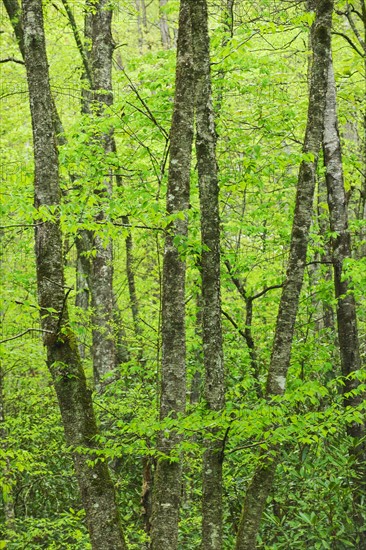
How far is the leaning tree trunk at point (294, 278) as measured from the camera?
607 centimetres

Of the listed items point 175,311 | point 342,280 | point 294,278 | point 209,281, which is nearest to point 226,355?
point 342,280

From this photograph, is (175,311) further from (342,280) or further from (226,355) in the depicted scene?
(226,355)

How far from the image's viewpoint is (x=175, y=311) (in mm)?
5574

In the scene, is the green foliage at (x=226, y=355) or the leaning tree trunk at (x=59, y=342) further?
the green foliage at (x=226, y=355)

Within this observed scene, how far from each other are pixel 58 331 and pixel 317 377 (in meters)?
5.68

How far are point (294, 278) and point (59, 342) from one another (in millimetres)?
2479

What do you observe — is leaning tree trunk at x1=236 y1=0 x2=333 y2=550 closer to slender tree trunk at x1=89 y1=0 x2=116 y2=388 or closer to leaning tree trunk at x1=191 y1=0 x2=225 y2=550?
leaning tree trunk at x1=191 y1=0 x2=225 y2=550

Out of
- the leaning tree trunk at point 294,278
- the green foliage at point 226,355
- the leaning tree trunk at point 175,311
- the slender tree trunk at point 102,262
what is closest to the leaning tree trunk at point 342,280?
the green foliage at point 226,355

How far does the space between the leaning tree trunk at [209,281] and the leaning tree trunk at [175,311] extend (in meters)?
0.24

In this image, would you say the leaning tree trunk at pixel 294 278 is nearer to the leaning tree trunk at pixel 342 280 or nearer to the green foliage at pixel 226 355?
the green foliage at pixel 226 355

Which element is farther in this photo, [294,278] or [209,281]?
[294,278]

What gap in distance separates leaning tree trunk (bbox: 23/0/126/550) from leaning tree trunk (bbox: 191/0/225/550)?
3.03ft

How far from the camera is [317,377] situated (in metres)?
9.95

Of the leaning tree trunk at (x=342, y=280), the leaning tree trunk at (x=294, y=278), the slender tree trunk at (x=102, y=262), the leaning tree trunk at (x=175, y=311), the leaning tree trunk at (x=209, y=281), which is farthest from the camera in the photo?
the slender tree trunk at (x=102, y=262)
